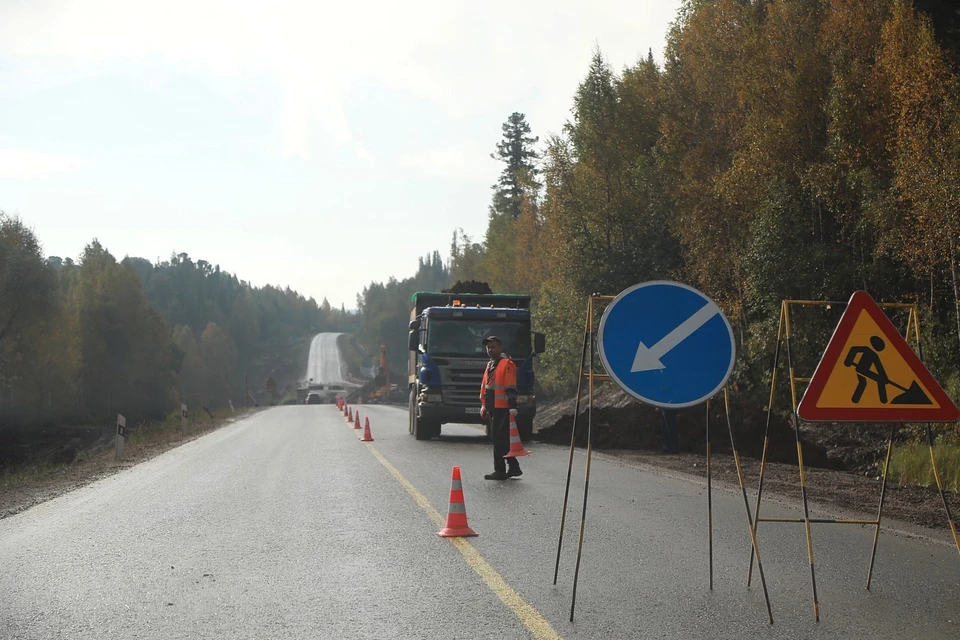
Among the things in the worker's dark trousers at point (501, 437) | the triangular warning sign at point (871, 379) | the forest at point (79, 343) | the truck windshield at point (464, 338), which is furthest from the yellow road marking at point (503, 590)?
the forest at point (79, 343)

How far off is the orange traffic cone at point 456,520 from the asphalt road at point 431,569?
0.21 m

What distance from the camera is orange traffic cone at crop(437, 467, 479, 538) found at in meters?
9.07

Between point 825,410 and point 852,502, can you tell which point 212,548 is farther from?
point 852,502

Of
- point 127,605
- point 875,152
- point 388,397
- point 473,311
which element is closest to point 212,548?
point 127,605

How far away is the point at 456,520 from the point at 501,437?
508 centimetres

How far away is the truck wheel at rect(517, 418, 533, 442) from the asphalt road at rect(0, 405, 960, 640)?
9.98 meters

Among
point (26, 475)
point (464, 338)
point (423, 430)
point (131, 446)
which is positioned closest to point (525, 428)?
point (423, 430)

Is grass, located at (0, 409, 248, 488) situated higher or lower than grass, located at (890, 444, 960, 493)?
lower

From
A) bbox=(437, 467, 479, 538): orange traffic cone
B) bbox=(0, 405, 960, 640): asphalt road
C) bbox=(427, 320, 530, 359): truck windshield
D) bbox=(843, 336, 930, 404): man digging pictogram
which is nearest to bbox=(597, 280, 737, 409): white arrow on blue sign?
bbox=(843, 336, 930, 404): man digging pictogram

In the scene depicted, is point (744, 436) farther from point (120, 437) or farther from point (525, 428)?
point (120, 437)

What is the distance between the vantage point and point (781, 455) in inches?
806

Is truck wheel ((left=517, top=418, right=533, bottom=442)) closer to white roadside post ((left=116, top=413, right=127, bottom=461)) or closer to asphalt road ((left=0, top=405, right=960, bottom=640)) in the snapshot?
white roadside post ((left=116, top=413, right=127, bottom=461))

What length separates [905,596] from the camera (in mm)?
6594

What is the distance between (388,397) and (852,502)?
85172mm
